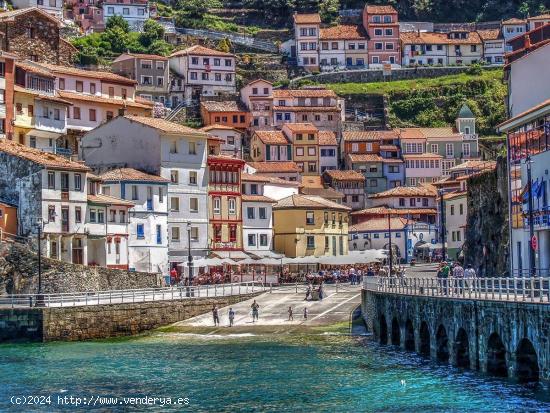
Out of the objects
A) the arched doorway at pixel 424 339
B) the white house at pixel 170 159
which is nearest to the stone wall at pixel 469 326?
the arched doorway at pixel 424 339

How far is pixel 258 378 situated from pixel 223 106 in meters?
111

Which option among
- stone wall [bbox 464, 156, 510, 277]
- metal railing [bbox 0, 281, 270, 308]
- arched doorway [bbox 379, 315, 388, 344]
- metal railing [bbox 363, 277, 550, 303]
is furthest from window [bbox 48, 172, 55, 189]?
stone wall [bbox 464, 156, 510, 277]

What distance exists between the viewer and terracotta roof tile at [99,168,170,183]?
332ft

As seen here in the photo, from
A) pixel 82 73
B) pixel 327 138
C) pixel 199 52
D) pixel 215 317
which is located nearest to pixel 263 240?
pixel 82 73

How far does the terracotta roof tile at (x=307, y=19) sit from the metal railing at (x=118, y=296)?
98.8 m

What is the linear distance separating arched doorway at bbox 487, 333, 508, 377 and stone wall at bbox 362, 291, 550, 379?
0.05 meters

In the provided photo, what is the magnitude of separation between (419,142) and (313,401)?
Answer: 117176mm

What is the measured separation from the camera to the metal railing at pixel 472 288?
1810 inches

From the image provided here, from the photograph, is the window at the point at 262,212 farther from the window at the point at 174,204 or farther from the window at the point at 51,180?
the window at the point at 51,180

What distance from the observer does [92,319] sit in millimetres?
76375

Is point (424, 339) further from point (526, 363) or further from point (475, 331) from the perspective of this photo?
point (526, 363)

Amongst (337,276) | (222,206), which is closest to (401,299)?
(337,276)

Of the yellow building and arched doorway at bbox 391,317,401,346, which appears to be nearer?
arched doorway at bbox 391,317,401,346

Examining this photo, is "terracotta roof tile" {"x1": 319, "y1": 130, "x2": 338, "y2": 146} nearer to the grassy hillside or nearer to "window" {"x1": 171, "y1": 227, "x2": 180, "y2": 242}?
the grassy hillside
